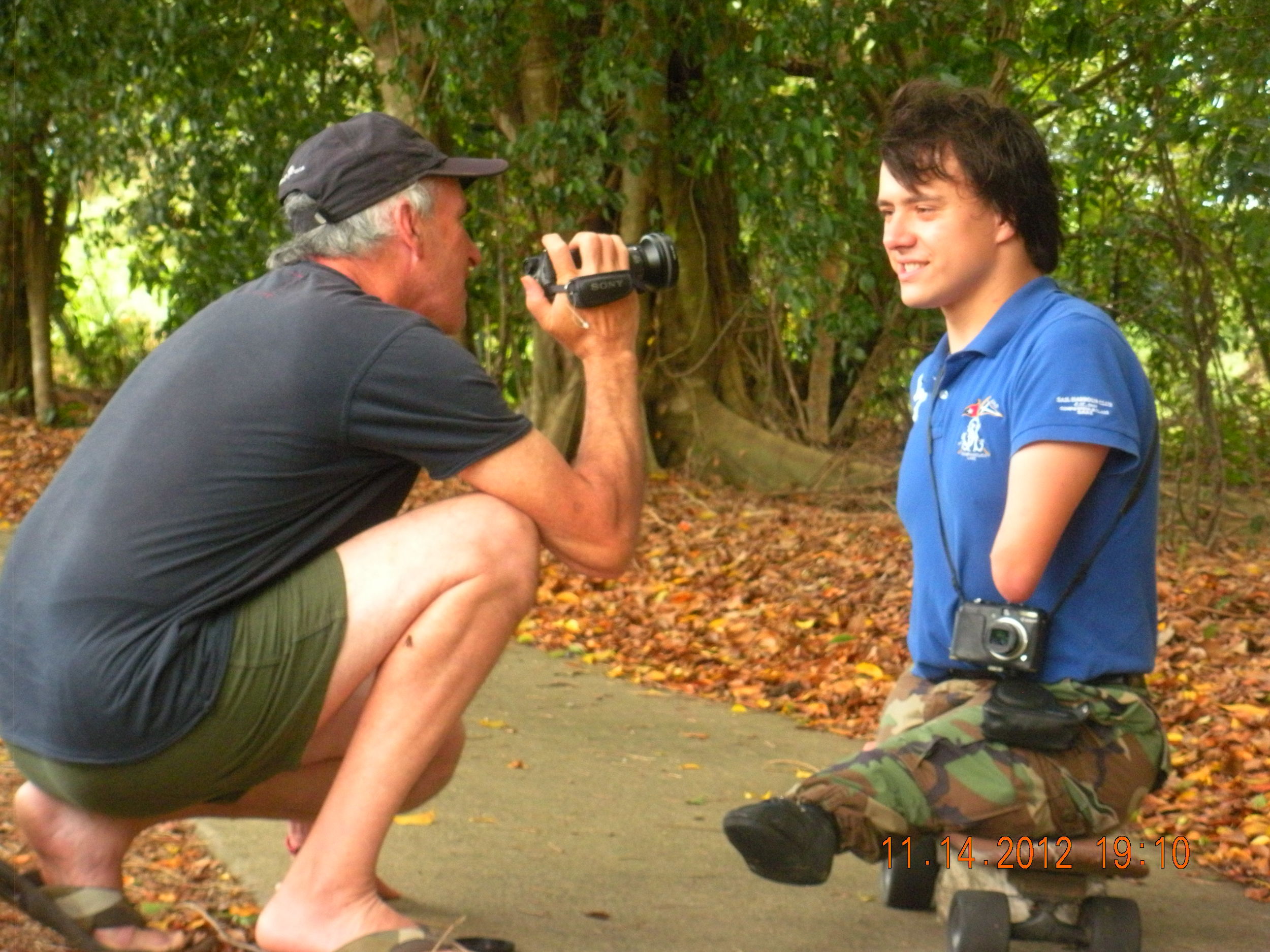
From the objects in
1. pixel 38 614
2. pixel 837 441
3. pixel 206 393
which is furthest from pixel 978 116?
pixel 837 441

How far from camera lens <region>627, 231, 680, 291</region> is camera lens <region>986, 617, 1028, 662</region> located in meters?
1.06

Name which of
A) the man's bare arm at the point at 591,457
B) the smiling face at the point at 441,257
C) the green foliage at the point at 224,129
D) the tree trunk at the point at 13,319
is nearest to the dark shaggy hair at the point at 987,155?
the man's bare arm at the point at 591,457

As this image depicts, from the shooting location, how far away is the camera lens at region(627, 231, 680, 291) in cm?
339

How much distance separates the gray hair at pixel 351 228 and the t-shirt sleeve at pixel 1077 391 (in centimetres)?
126

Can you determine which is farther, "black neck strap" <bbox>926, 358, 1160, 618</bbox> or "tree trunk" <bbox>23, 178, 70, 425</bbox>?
"tree trunk" <bbox>23, 178, 70, 425</bbox>

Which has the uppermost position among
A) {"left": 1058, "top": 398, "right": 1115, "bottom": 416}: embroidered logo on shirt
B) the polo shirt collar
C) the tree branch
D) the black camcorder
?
the tree branch

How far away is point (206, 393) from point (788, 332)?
8593mm

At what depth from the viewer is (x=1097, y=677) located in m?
3.00

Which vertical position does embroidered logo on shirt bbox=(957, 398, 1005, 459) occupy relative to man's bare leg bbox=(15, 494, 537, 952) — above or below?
above

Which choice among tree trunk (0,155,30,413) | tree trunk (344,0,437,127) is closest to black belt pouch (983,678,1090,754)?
tree trunk (344,0,437,127)

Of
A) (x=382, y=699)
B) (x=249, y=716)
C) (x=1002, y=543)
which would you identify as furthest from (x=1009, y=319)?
(x=249, y=716)

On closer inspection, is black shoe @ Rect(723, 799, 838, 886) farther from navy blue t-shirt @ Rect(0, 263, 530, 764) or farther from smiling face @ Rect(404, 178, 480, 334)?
smiling face @ Rect(404, 178, 480, 334)

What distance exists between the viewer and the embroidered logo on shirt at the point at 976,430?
3047mm

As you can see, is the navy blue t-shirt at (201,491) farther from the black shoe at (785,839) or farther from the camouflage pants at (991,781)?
the camouflage pants at (991,781)
